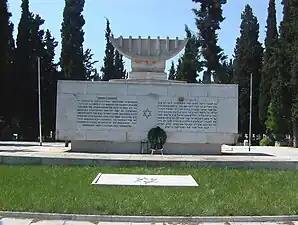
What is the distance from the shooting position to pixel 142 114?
50.2 ft

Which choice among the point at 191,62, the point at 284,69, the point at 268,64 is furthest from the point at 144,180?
→ the point at 191,62

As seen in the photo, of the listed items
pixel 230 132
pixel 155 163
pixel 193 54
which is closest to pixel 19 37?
pixel 193 54

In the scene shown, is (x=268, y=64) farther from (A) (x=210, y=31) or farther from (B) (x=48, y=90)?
(B) (x=48, y=90)

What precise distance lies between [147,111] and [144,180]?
659 cm

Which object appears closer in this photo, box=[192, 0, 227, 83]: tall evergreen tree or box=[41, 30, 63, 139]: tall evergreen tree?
box=[41, 30, 63, 139]: tall evergreen tree

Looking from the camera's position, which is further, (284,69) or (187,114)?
(284,69)

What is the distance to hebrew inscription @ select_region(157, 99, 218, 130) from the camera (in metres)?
15.3

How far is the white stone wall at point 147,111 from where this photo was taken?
15250 millimetres

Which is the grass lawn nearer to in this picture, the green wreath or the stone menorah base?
the green wreath

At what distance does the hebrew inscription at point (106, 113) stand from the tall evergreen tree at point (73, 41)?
21.8 m

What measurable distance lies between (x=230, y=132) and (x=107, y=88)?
433cm

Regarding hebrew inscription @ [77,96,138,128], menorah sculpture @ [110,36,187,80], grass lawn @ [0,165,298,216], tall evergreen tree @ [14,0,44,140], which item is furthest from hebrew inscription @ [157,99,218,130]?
tall evergreen tree @ [14,0,44,140]

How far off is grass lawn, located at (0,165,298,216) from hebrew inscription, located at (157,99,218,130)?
17.0 ft

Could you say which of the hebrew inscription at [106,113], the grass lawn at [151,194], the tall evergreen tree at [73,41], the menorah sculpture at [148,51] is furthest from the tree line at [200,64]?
the grass lawn at [151,194]
